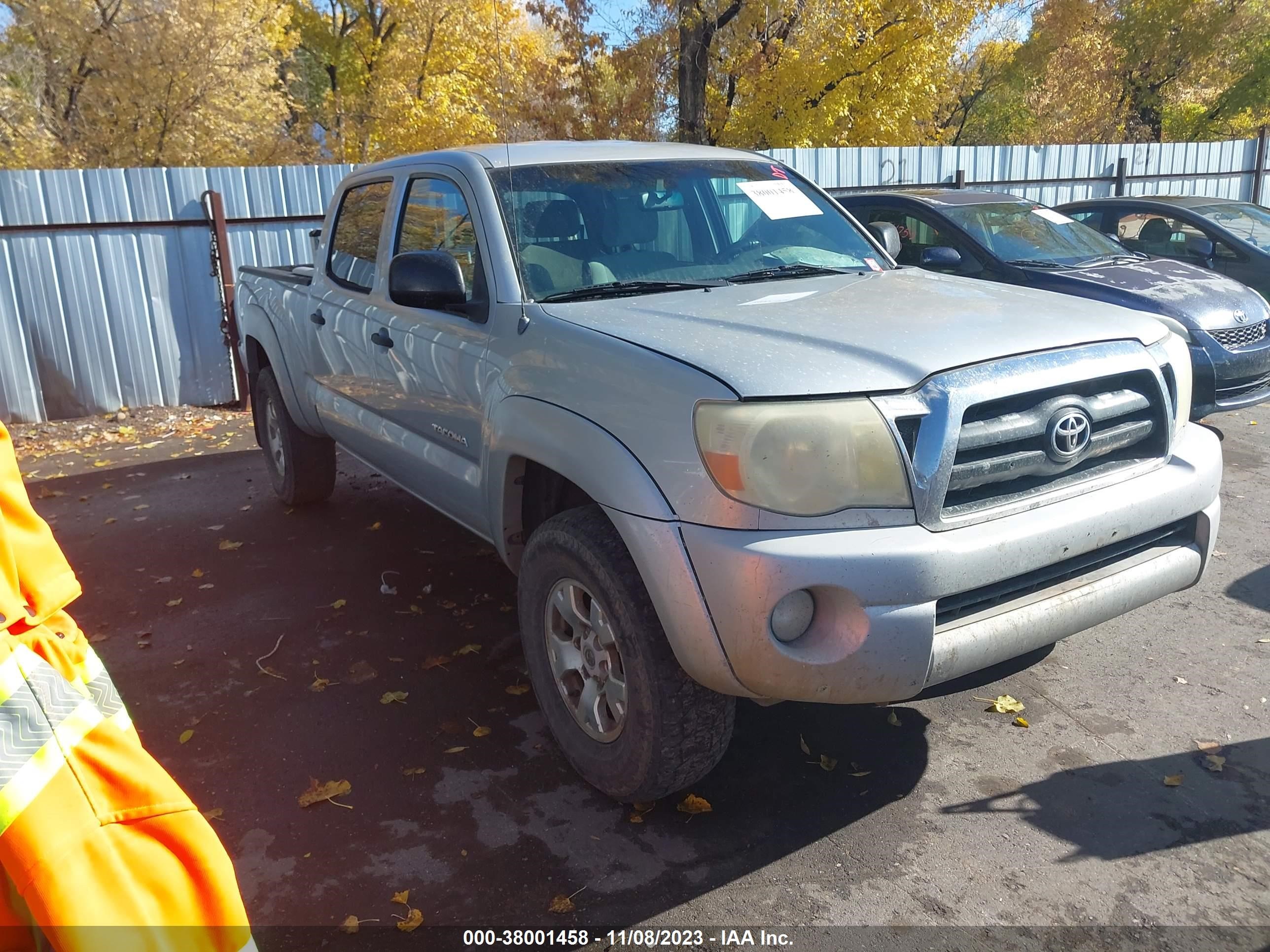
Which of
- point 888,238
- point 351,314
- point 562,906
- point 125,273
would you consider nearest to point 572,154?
point 351,314

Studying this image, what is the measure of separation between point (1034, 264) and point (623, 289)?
5076 millimetres

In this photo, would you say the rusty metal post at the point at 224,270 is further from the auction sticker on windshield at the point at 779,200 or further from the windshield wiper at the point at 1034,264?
the windshield wiper at the point at 1034,264

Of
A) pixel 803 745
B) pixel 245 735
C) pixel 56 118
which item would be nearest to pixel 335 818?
pixel 245 735

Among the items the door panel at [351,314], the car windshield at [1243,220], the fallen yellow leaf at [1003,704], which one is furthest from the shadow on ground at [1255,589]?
the car windshield at [1243,220]

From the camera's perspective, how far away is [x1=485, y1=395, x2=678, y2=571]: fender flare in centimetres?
271

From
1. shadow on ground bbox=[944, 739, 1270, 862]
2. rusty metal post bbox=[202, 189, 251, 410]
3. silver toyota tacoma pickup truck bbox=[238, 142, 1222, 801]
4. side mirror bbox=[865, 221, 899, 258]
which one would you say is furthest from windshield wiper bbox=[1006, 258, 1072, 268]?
rusty metal post bbox=[202, 189, 251, 410]

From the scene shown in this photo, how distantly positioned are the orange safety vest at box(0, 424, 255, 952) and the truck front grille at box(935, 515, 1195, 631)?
1.82 meters

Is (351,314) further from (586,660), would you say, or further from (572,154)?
(586,660)

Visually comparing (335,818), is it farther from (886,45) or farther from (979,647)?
(886,45)

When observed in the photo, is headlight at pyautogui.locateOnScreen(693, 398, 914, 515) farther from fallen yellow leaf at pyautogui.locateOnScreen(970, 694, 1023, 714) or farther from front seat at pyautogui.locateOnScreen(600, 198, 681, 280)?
fallen yellow leaf at pyautogui.locateOnScreen(970, 694, 1023, 714)

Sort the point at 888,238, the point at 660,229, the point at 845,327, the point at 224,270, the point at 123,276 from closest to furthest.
→ 1. the point at 845,327
2. the point at 660,229
3. the point at 888,238
4. the point at 123,276
5. the point at 224,270

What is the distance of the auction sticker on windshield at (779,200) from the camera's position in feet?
13.7

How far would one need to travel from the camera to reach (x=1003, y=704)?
145 inches

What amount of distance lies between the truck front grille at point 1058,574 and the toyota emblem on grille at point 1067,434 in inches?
11.6
